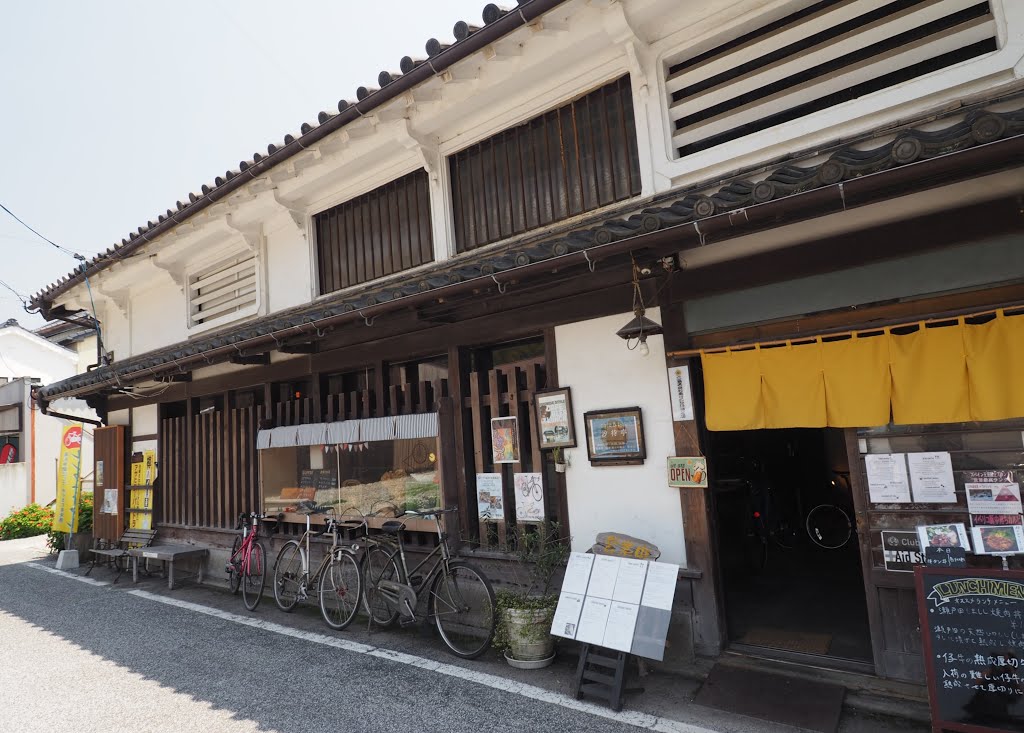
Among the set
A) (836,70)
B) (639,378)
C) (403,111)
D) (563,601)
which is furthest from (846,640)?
(403,111)

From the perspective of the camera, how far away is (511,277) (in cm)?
529

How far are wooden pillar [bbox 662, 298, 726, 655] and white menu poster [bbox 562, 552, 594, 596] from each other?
904mm

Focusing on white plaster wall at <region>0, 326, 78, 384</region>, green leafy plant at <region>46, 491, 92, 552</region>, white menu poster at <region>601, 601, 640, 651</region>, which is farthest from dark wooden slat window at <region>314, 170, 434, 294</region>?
white plaster wall at <region>0, 326, 78, 384</region>

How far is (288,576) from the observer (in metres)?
7.92

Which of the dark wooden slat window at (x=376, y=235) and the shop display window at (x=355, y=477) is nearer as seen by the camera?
the shop display window at (x=355, y=477)

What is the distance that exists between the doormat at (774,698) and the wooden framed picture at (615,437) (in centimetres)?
191

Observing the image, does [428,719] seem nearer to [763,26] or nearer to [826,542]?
[763,26]

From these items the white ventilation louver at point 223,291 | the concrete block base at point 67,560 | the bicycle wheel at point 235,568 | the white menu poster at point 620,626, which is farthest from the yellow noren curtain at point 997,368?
the concrete block base at point 67,560

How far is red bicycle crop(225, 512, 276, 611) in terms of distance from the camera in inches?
330

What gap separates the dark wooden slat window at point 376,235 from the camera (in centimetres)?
802

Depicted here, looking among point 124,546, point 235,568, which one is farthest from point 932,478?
point 124,546

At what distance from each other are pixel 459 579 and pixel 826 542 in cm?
627

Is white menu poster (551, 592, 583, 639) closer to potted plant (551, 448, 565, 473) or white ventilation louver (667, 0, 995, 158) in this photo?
potted plant (551, 448, 565, 473)

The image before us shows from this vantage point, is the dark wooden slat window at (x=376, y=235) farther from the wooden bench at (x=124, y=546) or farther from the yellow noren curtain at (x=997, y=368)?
the wooden bench at (x=124, y=546)
